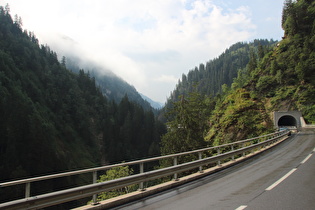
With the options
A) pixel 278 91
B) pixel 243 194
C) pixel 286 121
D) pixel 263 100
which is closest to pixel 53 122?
pixel 263 100

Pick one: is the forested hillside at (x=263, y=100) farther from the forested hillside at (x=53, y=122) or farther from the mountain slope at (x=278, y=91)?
the forested hillside at (x=53, y=122)

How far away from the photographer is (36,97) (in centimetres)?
11506

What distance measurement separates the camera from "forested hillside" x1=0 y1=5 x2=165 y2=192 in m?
73.6

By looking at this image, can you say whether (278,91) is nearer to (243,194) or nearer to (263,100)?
(263,100)

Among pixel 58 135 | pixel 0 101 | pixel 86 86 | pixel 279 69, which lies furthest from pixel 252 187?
pixel 86 86

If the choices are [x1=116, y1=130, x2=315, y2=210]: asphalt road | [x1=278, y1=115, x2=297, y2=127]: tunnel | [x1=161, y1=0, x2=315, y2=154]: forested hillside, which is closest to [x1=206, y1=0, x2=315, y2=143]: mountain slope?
[x1=161, y1=0, x2=315, y2=154]: forested hillside

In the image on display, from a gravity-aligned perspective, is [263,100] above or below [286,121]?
above

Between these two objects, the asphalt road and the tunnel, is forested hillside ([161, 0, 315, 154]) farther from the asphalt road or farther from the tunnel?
the asphalt road

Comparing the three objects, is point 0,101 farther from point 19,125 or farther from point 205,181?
point 205,181

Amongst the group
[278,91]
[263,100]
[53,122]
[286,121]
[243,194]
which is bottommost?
[243,194]

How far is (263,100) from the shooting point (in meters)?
56.1

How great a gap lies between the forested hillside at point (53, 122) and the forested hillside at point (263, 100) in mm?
45982

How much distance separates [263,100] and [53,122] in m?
94.5

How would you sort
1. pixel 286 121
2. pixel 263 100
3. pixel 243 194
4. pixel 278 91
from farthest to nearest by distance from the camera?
pixel 286 121 < pixel 263 100 < pixel 278 91 < pixel 243 194
